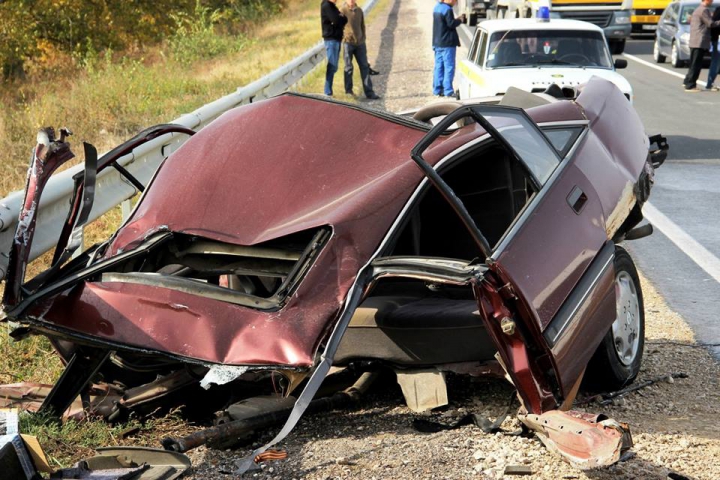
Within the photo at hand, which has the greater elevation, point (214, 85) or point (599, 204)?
point (599, 204)

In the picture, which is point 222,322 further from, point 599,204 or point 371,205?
point 599,204

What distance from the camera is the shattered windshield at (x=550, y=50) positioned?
12820 mm

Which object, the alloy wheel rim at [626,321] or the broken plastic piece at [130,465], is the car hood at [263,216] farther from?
the alloy wheel rim at [626,321]

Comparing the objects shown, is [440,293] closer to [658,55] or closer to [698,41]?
[698,41]

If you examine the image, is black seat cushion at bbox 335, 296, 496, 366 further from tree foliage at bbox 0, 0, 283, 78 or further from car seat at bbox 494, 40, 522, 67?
tree foliage at bbox 0, 0, 283, 78

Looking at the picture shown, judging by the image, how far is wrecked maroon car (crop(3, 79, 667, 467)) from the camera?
4312 millimetres

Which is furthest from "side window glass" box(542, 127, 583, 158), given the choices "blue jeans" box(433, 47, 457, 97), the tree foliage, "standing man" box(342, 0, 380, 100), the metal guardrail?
the tree foliage

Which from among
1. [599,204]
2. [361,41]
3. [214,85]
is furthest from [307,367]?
[361,41]

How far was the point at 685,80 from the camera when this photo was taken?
68.2 ft

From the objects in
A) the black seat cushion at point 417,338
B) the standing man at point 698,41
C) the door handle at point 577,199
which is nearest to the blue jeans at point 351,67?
the standing man at point 698,41

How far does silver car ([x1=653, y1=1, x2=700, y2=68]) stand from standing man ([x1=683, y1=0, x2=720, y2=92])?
2.75m

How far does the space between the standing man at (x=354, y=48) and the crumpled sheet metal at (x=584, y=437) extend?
1569 centimetres

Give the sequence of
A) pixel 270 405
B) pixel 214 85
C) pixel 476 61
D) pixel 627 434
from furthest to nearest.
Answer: pixel 214 85, pixel 476 61, pixel 270 405, pixel 627 434

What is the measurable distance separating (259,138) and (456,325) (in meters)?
1.36
